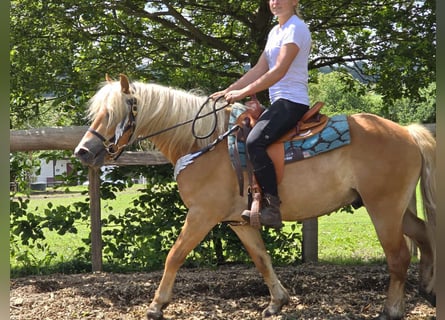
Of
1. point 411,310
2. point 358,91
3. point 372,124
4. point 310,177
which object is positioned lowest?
point 411,310

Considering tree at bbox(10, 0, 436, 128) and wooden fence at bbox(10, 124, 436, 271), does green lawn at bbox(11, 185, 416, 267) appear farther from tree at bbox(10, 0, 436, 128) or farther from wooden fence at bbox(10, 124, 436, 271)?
tree at bbox(10, 0, 436, 128)

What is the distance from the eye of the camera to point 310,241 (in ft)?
21.8

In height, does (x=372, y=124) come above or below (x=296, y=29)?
below

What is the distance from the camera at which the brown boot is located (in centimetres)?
425

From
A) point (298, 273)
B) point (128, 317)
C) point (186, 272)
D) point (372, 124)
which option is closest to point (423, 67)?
point (372, 124)

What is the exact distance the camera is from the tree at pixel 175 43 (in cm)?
634

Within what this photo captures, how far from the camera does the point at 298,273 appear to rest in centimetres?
593

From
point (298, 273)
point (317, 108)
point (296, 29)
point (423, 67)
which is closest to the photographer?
point (296, 29)

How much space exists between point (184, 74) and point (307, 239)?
2.44 meters

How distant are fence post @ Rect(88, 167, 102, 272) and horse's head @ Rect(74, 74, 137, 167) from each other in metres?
1.95

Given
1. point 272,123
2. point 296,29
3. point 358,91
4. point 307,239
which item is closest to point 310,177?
point 272,123

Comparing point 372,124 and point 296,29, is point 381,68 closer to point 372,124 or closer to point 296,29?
point 372,124

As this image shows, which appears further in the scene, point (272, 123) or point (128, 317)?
point (128, 317)

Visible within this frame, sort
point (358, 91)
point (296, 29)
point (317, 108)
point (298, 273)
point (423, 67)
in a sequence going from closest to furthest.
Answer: point (296, 29)
point (317, 108)
point (298, 273)
point (423, 67)
point (358, 91)
